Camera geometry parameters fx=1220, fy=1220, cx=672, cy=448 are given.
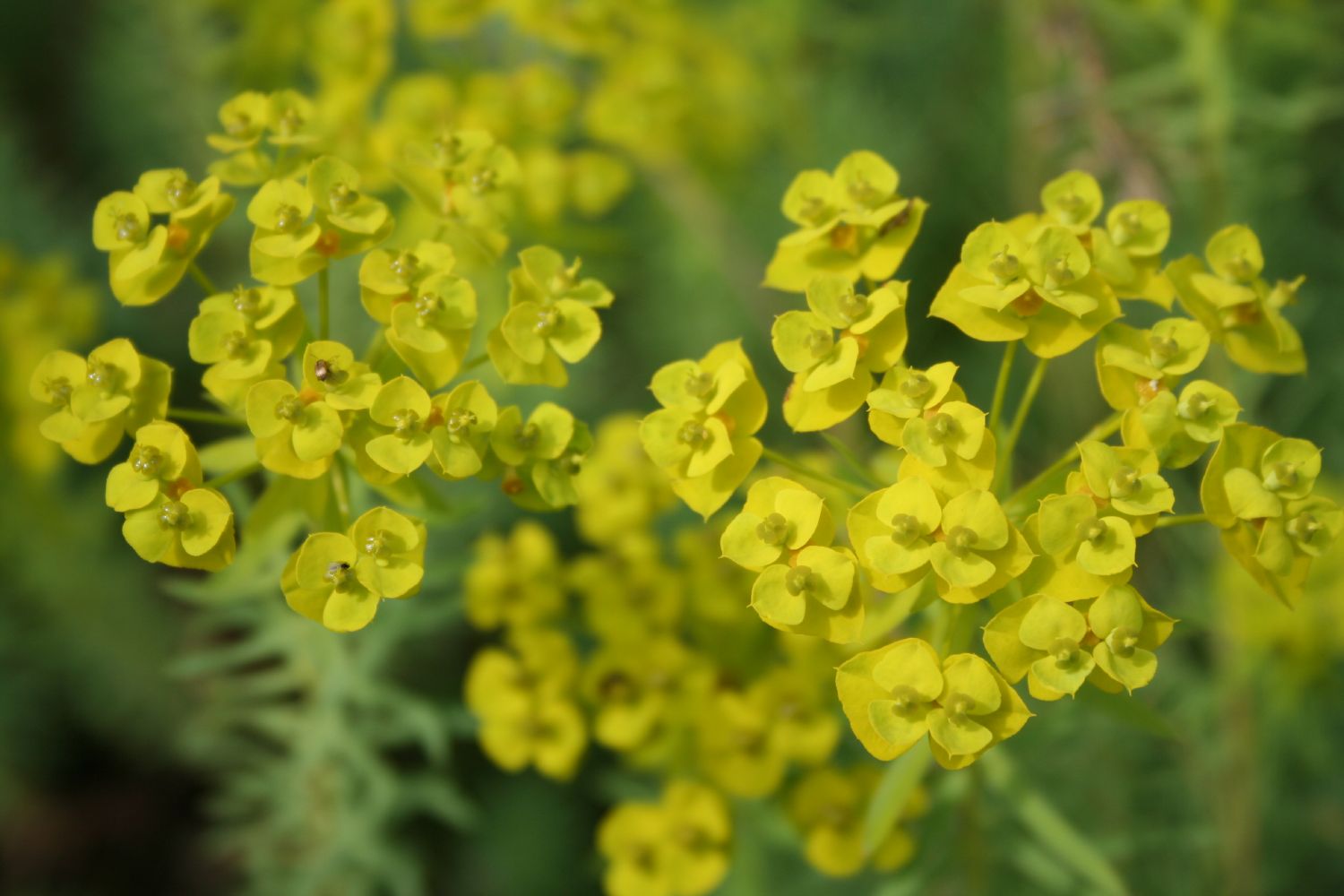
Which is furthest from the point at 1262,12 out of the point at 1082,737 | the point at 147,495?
the point at 147,495

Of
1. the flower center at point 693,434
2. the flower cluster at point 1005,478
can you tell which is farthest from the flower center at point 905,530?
the flower center at point 693,434

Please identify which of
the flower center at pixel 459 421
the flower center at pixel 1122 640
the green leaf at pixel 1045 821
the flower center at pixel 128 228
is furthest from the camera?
the green leaf at pixel 1045 821

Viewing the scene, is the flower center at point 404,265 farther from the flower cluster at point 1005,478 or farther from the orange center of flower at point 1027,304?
the orange center of flower at point 1027,304

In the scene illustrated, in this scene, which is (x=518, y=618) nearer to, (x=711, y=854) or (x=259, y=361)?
(x=711, y=854)

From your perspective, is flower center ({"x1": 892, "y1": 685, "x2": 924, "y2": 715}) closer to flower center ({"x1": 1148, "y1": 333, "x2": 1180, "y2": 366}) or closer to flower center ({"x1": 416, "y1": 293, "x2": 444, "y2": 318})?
flower center ({"x1": 1148, "y1": 333, "x2": 1180, "y2": 366})

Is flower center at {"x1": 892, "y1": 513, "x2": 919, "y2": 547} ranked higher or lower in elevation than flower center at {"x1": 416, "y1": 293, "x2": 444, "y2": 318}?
lower

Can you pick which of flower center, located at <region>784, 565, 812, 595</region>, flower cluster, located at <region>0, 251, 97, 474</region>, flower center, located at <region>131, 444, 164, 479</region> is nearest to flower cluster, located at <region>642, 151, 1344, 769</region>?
flower center, located at <region>784, 565, 812, 595</region>
